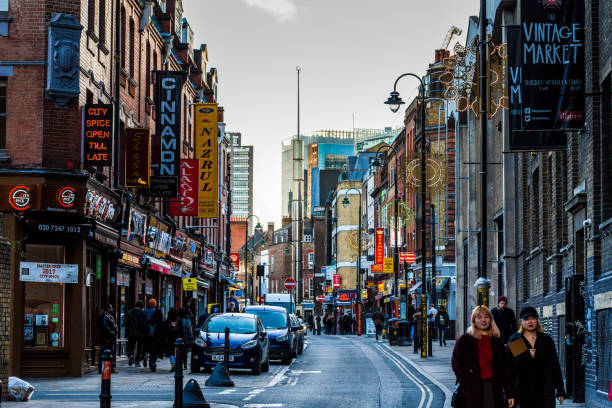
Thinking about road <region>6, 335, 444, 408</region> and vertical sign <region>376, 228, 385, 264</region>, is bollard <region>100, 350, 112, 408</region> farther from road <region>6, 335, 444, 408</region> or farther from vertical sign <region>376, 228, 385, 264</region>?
vertical sign <region>376, 228, 385, 264</region>

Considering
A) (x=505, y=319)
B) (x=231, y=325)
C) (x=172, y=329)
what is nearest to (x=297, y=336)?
(x=172, y=329)

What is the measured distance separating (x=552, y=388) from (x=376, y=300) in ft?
283

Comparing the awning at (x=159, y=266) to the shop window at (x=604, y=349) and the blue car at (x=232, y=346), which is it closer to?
the blue car at (x=232, y=346)

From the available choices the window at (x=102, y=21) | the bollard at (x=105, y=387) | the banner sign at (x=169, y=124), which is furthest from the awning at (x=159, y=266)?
the bollard at (x=105, y=387)

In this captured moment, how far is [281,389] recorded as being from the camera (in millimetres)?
21109

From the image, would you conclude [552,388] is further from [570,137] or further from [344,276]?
[344,276]

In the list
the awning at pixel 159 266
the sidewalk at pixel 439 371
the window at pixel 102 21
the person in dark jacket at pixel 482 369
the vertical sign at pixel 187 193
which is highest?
the window at pixel 102 21

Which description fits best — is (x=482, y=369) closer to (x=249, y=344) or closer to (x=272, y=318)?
(x=249, y=344)

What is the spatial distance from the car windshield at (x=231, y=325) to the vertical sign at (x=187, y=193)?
12016mm

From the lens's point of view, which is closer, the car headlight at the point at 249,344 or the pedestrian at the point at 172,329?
the car headlight at the point at 249,344

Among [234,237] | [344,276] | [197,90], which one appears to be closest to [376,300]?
[344,276]

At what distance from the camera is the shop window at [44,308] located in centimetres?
2456

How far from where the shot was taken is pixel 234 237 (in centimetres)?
15638

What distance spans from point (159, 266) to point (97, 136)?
13664mm
